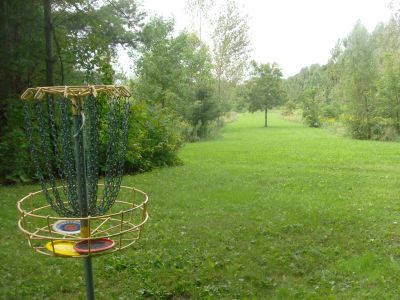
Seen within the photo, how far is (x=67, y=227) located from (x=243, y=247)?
3836 millimetres

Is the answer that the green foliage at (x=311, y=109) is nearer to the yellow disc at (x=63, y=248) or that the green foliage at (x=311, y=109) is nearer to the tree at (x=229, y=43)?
the tree at (x=229, y=43)

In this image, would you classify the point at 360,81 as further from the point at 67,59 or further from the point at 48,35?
the point at 48,35

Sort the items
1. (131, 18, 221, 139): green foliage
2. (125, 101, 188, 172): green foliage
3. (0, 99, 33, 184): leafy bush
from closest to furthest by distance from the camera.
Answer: (0, 99, 33, 184): leafy bush → (125, 101, 188, 172): green foliage → (131, 18, 221, 139): green foliage

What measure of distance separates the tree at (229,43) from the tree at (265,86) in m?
1.61

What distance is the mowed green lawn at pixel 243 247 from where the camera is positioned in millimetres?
4863

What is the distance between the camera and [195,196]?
936 cm

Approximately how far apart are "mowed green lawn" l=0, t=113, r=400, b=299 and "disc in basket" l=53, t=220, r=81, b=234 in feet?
6.98

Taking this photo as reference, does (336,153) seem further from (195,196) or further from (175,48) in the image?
(175,48)

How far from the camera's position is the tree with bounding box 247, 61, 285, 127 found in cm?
3788

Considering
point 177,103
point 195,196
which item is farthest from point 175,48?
point 195,196

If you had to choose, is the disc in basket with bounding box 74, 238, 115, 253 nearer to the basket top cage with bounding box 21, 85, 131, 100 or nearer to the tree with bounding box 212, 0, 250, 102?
the basket top cage with bounding box 21, 85, 131, 100

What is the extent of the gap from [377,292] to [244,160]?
1112cm

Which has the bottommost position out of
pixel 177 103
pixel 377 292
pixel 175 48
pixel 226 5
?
pixel 377 292

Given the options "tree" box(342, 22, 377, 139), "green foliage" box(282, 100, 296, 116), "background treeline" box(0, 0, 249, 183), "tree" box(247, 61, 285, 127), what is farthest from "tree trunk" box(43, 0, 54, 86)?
"green foliage" box(282, 100, 296, 116)
